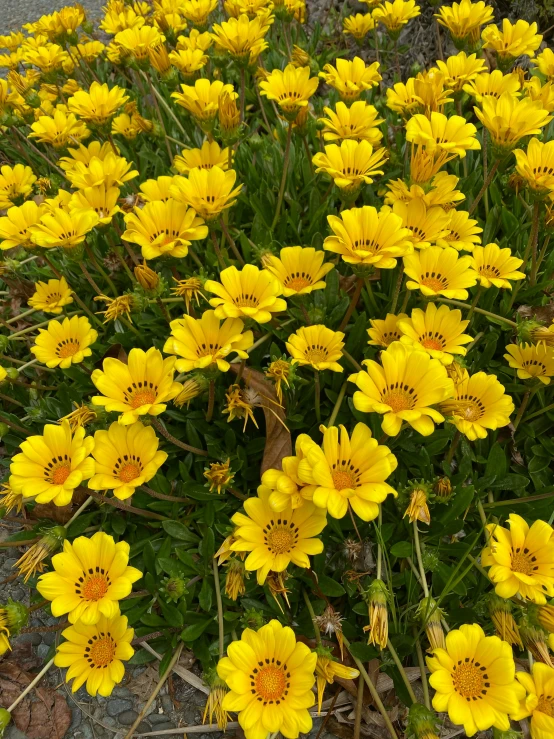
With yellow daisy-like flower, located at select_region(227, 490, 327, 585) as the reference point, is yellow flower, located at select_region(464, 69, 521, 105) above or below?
above

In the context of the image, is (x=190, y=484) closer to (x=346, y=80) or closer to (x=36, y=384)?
(x=36, y=384)

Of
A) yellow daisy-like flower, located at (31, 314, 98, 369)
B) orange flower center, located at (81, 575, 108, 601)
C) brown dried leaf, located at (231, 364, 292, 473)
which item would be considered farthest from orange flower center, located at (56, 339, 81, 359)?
orange flower center, located at (81, 575, 108, 601)

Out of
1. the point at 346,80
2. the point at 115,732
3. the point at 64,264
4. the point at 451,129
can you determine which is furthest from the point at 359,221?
the point at 115,732

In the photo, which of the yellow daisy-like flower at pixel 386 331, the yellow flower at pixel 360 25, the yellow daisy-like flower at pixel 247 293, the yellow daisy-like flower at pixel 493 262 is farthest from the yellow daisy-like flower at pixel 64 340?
the yellow flower at pixel 360 25

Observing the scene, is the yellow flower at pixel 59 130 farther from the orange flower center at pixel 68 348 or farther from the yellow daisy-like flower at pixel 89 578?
the yellow daisy-like flower at pixel 89 578

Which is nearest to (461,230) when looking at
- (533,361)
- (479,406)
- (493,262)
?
(493,262)

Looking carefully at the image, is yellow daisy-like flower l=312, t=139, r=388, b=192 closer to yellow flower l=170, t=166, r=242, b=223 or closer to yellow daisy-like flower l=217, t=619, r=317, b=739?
yellow flower l=170, t=166, r=242, b=223

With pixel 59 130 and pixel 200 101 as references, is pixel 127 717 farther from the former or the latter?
pixel 59 130
